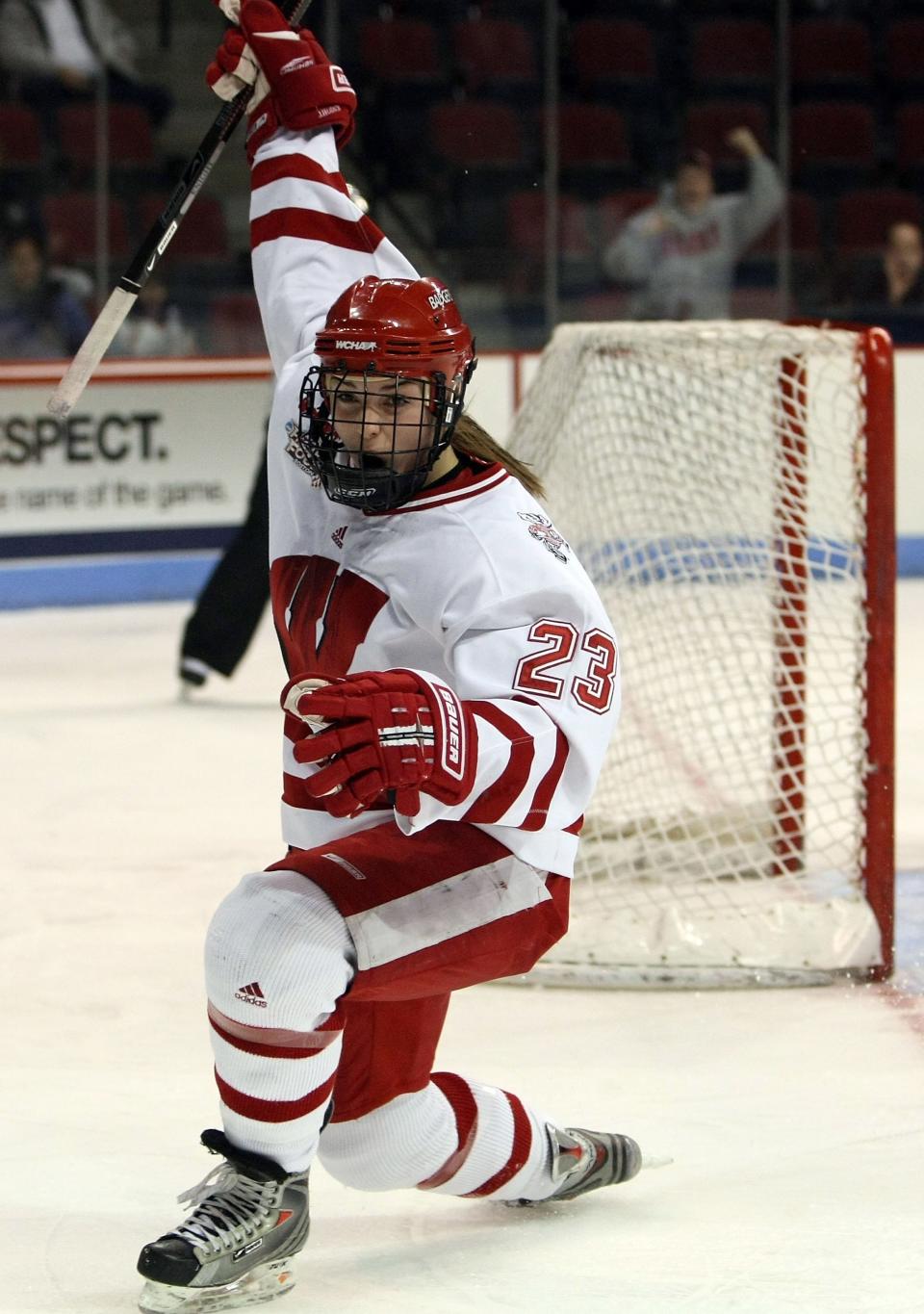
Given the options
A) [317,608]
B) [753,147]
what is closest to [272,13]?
[317,608]

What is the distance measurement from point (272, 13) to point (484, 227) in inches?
194

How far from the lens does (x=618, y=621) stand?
3.60 meters

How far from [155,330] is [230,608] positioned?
Result: 196 centimetres

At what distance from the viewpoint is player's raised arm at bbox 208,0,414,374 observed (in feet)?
6.95

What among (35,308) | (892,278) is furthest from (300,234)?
(892,278)

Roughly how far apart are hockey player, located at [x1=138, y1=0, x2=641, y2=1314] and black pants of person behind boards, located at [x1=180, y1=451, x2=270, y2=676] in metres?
2.69

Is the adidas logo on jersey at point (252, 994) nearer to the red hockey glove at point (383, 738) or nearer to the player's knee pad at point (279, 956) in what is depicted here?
the player's knee pad at point (279, 956)

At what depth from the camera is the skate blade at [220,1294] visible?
1738 millimetres

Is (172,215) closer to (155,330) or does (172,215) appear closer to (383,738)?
(383,738)

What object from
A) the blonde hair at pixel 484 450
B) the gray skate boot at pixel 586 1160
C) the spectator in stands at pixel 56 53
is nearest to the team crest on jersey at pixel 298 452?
the blonde hair at pixel 484 450

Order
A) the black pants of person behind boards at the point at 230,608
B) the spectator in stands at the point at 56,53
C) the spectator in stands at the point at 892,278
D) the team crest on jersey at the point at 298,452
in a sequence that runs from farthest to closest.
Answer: the spectator in stands at the point at 892,278
the spectator in stands at the point at 56,53
the black pants of person behind boards at the point at 230,608
the team crest on jersey at the point at 298,452

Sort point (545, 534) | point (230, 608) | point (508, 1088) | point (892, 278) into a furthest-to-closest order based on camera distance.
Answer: point (892, 278)
point (230, 608)
point (508, 1088)
point (545, 534)

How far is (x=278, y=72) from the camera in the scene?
7.04 ft

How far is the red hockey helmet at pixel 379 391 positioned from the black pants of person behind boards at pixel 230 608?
2.81 m
